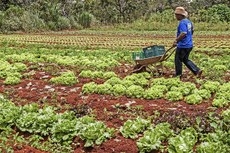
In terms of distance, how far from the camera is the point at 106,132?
7.26 metres

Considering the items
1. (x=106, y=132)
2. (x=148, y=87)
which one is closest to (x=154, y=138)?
(x=106, y=132)

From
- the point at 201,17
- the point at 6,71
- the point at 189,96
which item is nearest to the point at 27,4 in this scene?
the point at 201,17

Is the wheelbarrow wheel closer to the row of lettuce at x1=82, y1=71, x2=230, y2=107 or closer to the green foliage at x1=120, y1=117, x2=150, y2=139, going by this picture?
the row of lettuce at x1=82, y1=71, x2=230, y2=107

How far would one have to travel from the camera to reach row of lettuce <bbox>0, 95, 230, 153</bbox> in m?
6.49

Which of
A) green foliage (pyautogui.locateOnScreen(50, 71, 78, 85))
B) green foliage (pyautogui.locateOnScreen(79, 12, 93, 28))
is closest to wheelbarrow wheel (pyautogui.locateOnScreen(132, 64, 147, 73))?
green foliage (pyautogui.locateOnScreen(50, 71, 78, 85))

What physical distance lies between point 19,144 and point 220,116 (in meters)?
3.68

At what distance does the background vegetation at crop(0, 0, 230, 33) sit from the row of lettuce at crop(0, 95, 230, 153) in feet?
98.5

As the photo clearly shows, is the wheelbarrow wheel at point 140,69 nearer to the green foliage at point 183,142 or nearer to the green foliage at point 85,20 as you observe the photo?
the green foliage at point 183,142

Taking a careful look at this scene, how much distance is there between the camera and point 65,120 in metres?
7.51

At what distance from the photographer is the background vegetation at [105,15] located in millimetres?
40750

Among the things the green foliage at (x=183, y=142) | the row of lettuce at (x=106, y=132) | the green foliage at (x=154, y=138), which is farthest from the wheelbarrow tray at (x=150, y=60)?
the green foliage at (x=183, y=142)

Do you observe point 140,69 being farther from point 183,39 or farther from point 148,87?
point 183,39

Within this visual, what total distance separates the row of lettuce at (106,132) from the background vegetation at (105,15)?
30.0 meters

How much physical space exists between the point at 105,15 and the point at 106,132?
4672 cm
